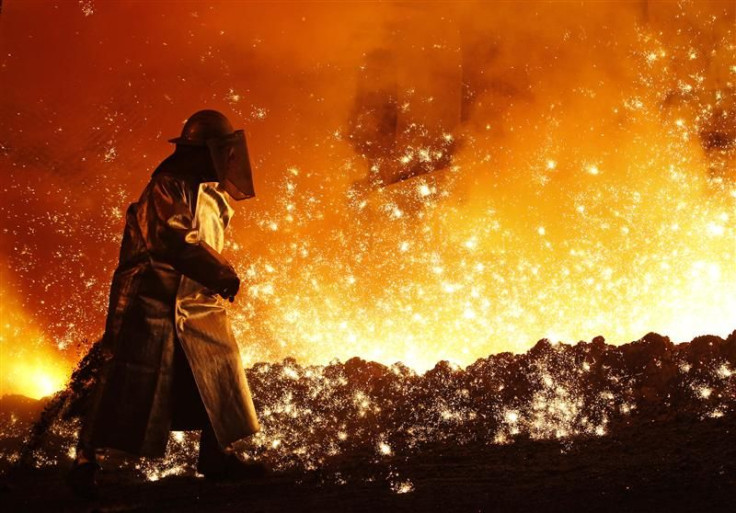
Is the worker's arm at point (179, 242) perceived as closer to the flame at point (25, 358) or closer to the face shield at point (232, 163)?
the face shield at point (232, 163)

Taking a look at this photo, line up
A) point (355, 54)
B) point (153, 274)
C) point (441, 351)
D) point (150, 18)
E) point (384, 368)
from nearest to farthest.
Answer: point (153, 274) → point (384, 368) → point (441, 351) → point (150, 18) → point (355, 54)

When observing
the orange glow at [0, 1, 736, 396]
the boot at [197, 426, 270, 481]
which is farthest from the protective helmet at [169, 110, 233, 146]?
the orange glow at [0, 1, 736, 396]

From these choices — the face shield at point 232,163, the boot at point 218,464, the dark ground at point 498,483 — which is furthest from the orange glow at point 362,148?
the face shield at point 232,163

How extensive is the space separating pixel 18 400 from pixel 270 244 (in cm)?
278

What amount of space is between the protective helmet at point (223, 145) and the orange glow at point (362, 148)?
3279mm

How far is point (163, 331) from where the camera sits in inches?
134

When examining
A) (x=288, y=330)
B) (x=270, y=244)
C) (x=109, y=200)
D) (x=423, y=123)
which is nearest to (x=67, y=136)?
(x=109, y=200)

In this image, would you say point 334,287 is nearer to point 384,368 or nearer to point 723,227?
point 384,368

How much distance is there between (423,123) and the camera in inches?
310

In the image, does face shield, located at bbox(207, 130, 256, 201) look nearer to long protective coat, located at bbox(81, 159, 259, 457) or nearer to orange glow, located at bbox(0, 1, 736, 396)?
long protective coat, located at bbox(81, 159, 259, 457)

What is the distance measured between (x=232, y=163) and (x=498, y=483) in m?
2.10

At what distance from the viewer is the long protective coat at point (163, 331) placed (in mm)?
3268

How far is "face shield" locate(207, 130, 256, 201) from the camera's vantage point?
3638mm

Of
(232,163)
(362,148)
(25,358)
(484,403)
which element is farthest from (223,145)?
(25,358)
